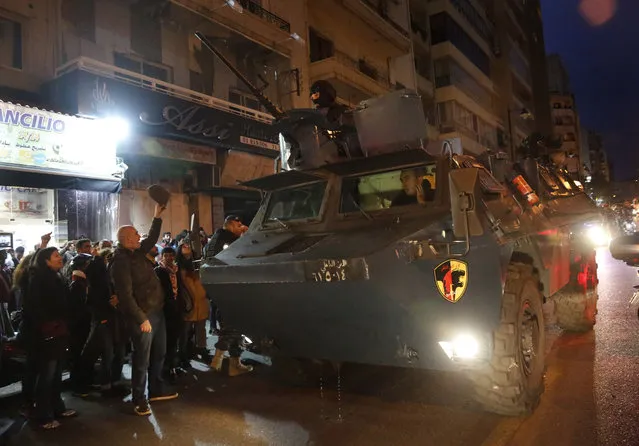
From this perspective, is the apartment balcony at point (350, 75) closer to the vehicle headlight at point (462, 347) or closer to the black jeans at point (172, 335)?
the black jeans at point (172, 335)

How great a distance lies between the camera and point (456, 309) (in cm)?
355

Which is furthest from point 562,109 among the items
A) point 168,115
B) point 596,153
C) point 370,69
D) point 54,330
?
point 54,330

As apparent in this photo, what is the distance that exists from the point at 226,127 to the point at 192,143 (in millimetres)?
1025

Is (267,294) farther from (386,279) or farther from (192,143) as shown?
(192,143)

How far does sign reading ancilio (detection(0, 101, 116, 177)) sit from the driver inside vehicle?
7.48 metres

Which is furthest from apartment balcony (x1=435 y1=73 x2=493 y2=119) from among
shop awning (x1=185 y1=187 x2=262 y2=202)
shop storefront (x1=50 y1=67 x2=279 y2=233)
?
shop awning (x1=185 y1=187 x2=262 y2=202)

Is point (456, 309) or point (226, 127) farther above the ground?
point (226, 127)

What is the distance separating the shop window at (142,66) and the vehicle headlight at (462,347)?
36.6 ft

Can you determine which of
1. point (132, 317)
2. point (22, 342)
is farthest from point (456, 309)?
point (22, 342)

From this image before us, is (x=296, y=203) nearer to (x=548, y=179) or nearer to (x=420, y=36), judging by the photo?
(x=548, y=179)

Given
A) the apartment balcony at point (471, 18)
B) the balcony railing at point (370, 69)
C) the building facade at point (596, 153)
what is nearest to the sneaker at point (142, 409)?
the balcony railing at point (370, 69)

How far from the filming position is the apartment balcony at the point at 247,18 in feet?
43.5

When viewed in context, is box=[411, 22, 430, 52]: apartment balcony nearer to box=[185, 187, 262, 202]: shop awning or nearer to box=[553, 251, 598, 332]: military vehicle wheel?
box=[185, 187, 262, 202]: shop awning

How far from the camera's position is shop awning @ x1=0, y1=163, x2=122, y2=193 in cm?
865
